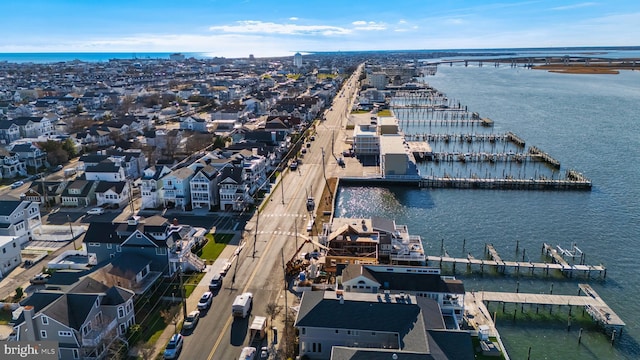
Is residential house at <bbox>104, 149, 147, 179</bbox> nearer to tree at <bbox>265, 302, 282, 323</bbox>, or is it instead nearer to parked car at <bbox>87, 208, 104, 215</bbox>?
parked car at <bbox>87, 208, 104, 215</bbox>

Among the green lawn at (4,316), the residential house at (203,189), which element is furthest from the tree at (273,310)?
the residential house at (203,189)

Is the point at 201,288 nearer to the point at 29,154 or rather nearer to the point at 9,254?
the point at 9,254

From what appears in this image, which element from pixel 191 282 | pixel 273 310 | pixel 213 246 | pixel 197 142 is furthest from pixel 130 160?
pixel 273 310

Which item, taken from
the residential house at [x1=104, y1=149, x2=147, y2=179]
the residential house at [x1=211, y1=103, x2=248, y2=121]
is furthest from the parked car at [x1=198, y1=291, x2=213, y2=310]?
the residential house at [x1=211, y1=103, x2=248, y2=121]

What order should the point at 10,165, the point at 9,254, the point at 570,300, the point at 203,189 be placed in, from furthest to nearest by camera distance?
1. the point at 10,165
2. the point at 203,189
3. the point at 9,254
4. the point at 570,300

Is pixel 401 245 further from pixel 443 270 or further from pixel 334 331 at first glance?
pixel 334 331

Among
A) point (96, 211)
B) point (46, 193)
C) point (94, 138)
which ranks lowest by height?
point (96, 211)

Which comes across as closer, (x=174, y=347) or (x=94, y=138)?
(x=174, y=347)
